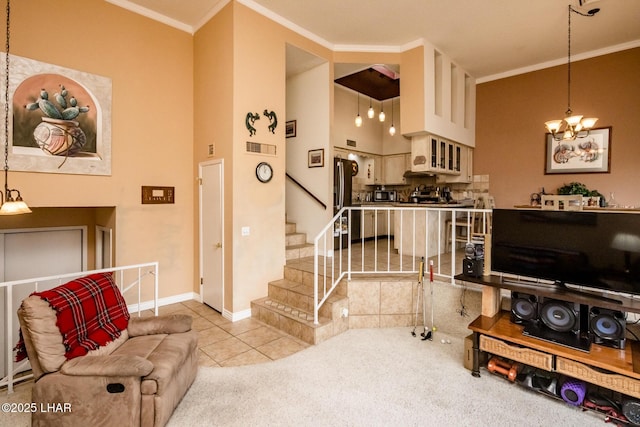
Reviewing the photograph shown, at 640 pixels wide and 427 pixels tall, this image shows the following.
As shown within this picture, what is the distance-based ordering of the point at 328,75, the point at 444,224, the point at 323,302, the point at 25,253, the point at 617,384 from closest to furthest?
the point at 617,384 → the point at 323,302 → the point at 25,253 → the point at 328,75 → the point at 444,224

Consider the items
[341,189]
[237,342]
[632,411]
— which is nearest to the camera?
[632,411]

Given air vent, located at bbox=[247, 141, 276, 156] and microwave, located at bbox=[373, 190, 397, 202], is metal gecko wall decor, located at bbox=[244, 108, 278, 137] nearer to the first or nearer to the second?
air vent, located at bbox=[247, 141, 276, 156]

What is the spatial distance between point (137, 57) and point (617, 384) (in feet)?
20.5

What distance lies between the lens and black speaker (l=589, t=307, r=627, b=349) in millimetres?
2512

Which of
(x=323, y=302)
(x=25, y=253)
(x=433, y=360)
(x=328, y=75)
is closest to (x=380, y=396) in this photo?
(x=433, y=360)

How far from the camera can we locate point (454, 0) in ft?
13.4

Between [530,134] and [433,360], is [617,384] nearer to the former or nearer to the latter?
[433,360]

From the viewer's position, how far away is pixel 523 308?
2.96 m

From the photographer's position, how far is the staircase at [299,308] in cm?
358

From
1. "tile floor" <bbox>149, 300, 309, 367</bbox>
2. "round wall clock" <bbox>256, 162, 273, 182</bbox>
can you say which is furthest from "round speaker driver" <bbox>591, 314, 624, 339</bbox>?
"round wall clock" <bbox>256, 162, 273, 182</bbox>

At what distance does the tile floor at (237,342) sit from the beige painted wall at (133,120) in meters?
1.07

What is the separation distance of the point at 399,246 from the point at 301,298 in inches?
84.6

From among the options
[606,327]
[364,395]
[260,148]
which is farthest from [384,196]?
[364,395]

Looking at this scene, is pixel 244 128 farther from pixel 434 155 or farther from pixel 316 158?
pixel 434 155
